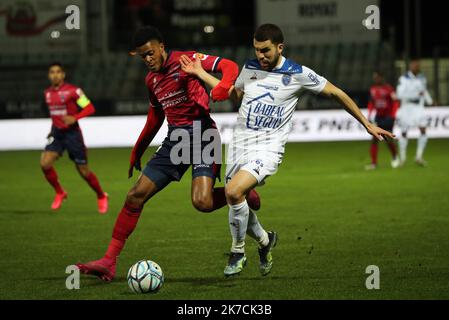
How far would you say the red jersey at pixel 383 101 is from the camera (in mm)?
19703

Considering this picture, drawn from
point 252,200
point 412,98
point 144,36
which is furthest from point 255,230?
point 412,98

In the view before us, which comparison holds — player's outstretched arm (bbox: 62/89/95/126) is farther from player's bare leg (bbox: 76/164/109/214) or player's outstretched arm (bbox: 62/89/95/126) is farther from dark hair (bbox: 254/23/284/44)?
dark hair (bbox: 254/23/284/44)

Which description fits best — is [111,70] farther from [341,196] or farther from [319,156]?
[341,196]

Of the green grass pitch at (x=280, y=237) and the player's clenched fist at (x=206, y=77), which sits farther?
the green grass pitch at (x=280, y=237)

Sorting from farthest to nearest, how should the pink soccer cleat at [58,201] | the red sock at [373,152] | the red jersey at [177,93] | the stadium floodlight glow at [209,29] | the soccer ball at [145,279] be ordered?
the stadium floodlight glow at [209,29] → the red sock at [373,152] → the pink soccer cleat at [58,201] → the red jersey at [177,93] → the soccer ball at [145,279]

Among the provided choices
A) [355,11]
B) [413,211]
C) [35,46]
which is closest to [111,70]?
[35,46]

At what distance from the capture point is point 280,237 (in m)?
10.6

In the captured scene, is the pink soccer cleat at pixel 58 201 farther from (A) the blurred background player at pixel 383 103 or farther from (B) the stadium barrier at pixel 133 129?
(B) the stadium barrier at pixel 133 129

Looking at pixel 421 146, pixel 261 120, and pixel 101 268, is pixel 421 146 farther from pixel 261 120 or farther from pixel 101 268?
pixel 101 268

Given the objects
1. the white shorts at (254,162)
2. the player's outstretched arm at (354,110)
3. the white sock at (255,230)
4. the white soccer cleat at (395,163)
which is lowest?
the white soccer cleat at (395,163)

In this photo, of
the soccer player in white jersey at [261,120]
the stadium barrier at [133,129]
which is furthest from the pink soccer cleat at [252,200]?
the stadium barrier at [133,129]

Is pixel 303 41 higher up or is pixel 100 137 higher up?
pixel 303 41

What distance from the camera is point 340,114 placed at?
25156mm

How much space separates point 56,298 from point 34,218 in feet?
18.3
